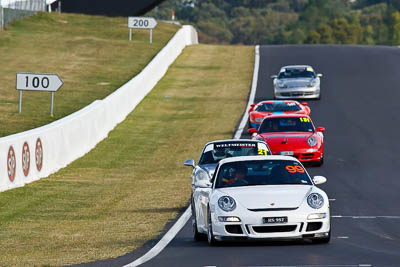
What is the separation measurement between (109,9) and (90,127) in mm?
53770

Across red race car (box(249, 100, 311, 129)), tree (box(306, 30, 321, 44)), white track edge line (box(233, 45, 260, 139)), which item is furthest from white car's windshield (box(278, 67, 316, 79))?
tree (box(306, 30, 321, 44))

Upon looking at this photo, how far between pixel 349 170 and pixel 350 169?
0.64 ft

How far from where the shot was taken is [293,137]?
26.8 meters

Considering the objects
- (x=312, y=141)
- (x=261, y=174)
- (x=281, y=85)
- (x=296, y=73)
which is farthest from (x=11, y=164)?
(x=296, y=73)

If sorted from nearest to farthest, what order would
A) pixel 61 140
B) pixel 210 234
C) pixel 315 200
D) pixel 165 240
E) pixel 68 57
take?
pixel 315 200 → pixel 210 234 → pixel 165 240 → pixel 61 140 → pixel 68 57

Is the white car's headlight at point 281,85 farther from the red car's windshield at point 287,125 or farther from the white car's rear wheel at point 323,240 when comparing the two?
the white car's rear wheel at point 323,240

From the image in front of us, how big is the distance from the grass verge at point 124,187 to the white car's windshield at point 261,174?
1.59 meters

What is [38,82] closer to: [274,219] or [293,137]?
[293,137]

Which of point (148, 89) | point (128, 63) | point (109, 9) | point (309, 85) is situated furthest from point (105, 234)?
point (109, 9)

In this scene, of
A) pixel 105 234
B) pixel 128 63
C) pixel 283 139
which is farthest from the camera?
pixel 128 63

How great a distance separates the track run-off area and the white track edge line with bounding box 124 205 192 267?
0.38 feet

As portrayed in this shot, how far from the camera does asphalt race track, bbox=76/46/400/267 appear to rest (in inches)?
491

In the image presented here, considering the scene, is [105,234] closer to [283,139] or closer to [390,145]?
[283,139]

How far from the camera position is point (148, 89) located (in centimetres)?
4797
